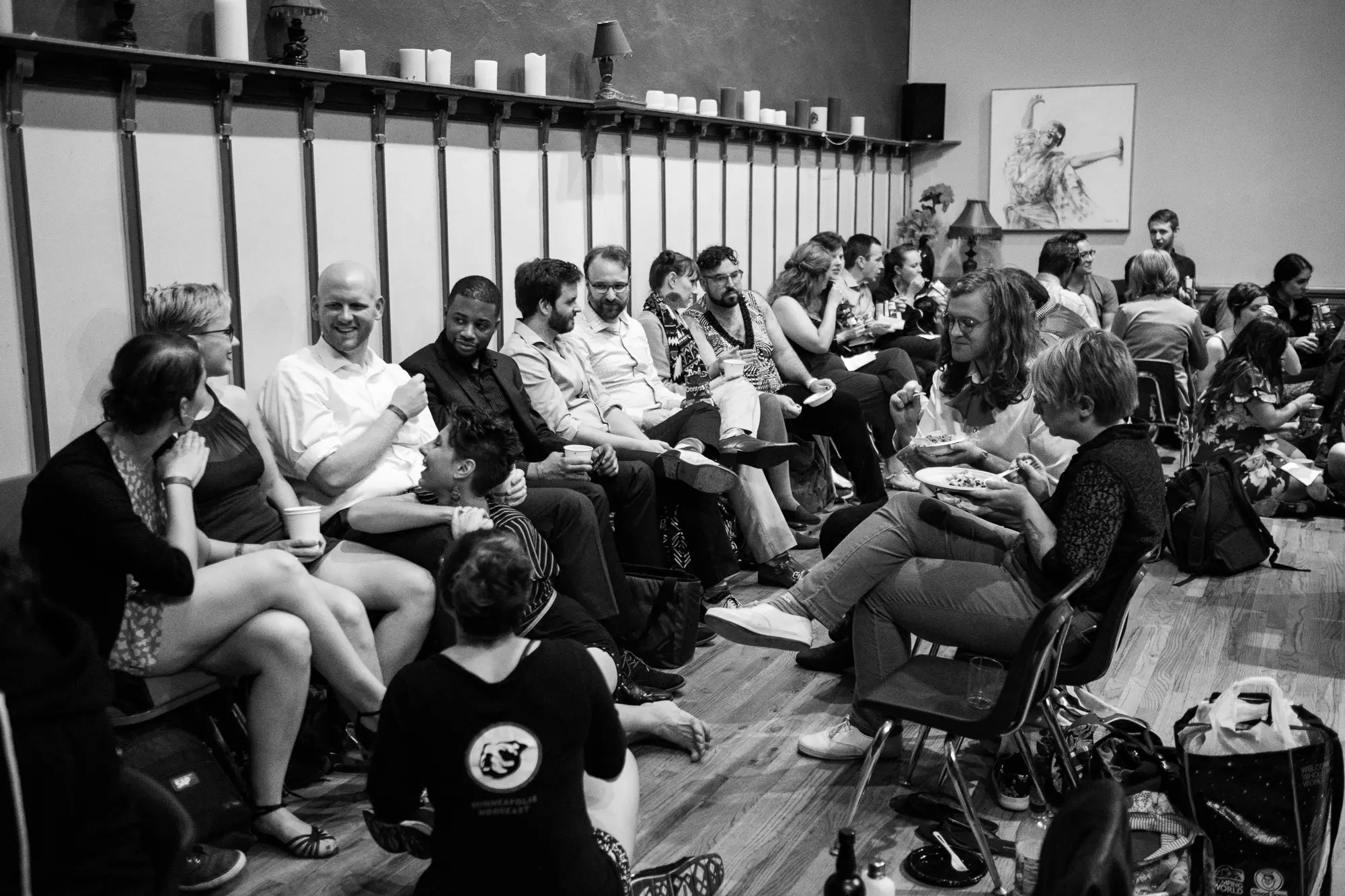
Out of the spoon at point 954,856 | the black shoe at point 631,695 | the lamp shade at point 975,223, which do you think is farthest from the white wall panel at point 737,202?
the spoon at point 954,856

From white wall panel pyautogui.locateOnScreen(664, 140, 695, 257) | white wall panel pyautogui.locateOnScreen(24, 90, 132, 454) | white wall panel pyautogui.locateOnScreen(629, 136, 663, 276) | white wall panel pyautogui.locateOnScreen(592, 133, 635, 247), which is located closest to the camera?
white wall panel pyautogui.locateOnScreen(24, 90, 132, 454)

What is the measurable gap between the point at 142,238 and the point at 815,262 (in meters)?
3.48

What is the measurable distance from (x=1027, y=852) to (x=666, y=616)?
5.29 ft

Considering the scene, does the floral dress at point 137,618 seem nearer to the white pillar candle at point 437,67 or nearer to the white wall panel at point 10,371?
the white wall panel at point 10,371

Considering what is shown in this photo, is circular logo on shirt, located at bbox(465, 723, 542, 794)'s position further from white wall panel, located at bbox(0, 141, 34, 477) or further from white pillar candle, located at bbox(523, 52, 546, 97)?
white pillar candle, located at bbox(523, 52, 546, 97)

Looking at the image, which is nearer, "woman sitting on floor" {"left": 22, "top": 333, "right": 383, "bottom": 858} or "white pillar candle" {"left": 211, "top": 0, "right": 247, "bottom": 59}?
"woman sitting on floor" {"left": 22, "top": 333, "right": 383, "bottom": 858}

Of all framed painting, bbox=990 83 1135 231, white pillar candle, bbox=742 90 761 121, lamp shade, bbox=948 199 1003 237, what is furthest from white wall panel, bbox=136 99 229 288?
framed painting, bbox=990 83 1135 231

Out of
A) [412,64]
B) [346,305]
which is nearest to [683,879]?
[346,305]

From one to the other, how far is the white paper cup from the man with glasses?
5.39m

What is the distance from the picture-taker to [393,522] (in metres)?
3.38

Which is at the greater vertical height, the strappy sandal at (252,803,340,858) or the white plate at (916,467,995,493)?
the white plate at (916,467,995,493)

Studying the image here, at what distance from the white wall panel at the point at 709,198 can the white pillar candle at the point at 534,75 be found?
1645 mm

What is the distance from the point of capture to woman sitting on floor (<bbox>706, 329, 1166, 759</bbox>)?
9.01 feet

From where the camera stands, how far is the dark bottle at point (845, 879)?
173 cm
